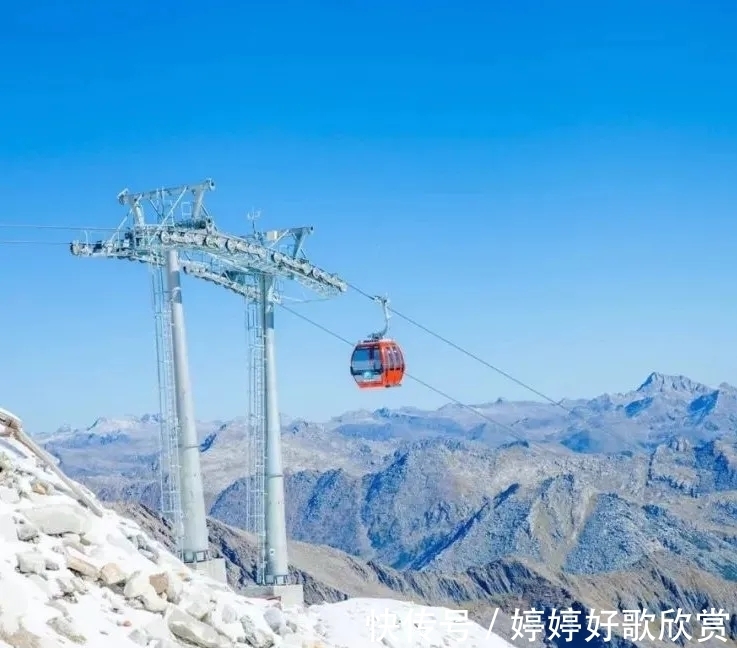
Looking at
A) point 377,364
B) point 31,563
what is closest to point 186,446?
point 377,364

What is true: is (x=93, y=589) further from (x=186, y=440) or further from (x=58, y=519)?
(x=186, y=440)

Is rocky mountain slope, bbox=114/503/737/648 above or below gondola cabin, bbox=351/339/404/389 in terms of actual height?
below

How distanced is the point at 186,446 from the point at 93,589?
43.5ft

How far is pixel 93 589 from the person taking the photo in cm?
1342

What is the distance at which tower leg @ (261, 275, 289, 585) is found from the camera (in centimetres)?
3000

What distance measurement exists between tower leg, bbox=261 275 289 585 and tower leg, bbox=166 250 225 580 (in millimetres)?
3375

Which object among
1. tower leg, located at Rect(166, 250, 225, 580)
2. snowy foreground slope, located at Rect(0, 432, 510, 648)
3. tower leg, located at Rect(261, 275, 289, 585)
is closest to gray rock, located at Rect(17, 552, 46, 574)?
snowy foreground slope, located at Rect(0, 432, 510, 648)

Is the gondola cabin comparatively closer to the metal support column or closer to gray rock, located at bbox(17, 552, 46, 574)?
the metal support column

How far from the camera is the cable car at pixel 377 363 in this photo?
31.5m

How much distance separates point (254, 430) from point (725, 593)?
124 meters

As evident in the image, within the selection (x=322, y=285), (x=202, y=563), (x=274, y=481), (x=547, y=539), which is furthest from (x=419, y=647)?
Result: (x=547, y=539)

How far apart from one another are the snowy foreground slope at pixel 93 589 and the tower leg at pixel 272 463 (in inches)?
466

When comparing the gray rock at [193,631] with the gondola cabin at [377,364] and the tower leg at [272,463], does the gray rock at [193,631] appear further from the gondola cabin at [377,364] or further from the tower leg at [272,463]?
the gondola cabin at [377,364]

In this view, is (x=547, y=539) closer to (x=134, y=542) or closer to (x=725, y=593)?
(x=725, y=593)
